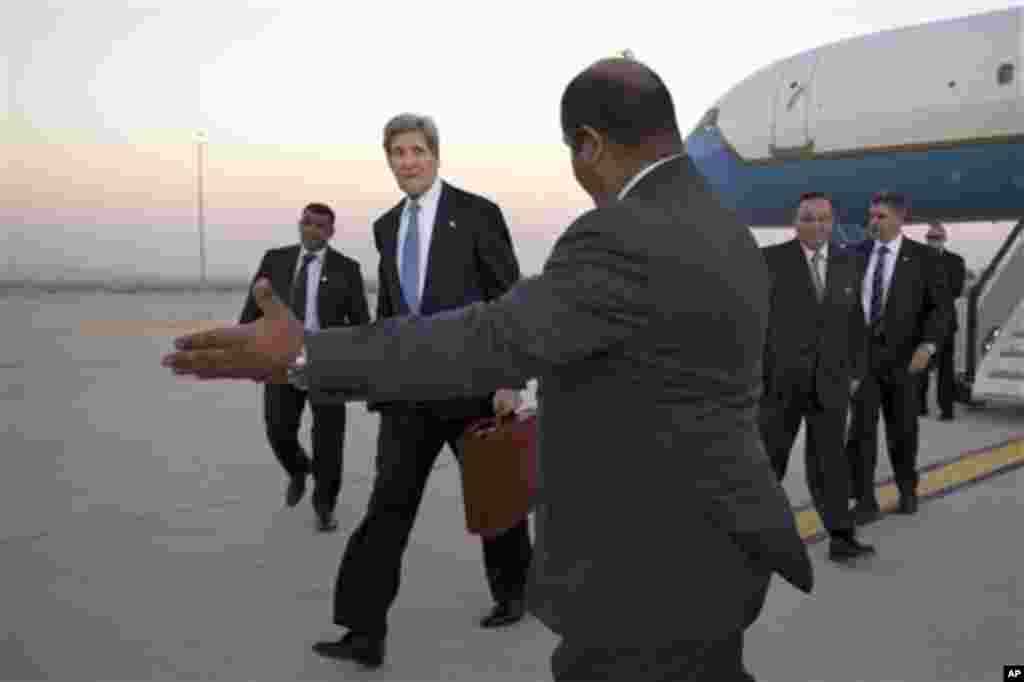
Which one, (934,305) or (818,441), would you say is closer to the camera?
(818,441)

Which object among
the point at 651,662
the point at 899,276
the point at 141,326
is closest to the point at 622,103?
the point at 651,662

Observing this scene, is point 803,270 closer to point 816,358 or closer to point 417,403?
point 816,358

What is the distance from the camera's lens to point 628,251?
151 centimetres

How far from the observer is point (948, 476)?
6.79 meters

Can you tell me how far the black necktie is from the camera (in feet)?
18.8

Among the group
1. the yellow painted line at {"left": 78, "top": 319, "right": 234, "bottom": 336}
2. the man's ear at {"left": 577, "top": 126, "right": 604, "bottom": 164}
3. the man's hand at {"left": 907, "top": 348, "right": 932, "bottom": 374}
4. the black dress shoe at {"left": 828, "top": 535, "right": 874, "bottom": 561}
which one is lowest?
the yellow painted line at {"left": 78, "top": 319, "right": 234, "bottom": 336}

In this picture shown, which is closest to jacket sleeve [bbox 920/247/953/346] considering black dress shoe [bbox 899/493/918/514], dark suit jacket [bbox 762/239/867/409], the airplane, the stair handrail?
black dress shoe [bbox 899/493/918/514]

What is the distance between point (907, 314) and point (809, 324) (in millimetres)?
1423

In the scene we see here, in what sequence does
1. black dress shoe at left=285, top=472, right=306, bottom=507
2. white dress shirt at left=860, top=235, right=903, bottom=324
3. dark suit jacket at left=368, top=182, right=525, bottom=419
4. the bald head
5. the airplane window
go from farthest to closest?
1. the airplane window
2. white dress shirt at left=860, top=235, right=903, bottom=324
3. black dress shoe at left=285, top=472, right=306, bottom=507
4. dark suit jacket at left=368, top=182, right=525, bottom=419
5. the bald head

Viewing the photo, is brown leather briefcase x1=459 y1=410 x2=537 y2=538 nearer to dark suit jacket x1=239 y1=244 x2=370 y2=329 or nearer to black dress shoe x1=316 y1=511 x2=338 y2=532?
black dress shoe x1=316 y1=511 x2=338 y2=532

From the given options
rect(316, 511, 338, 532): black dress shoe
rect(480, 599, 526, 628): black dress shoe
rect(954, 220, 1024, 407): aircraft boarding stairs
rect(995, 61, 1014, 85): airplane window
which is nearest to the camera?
rect(480, 599, 526, 628): black dress shoe

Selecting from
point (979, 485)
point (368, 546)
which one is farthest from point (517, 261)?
point (979, 485)

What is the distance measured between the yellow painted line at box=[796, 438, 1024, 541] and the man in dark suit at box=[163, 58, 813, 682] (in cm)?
378

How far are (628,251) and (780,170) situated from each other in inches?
655
